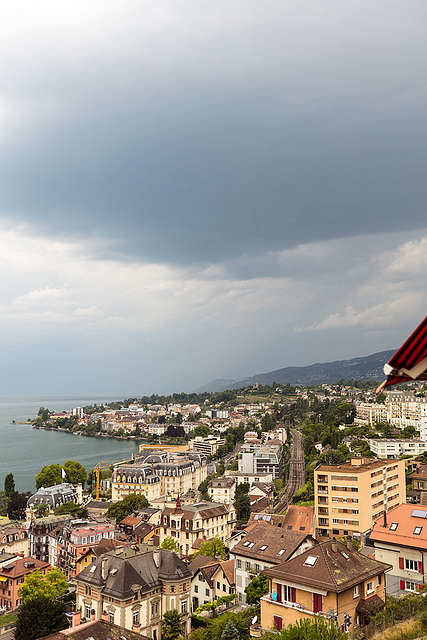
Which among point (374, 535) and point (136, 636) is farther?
point (374, 535)

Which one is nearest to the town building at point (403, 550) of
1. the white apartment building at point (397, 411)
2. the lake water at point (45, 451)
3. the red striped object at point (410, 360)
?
the red striped object at point (410, 360)

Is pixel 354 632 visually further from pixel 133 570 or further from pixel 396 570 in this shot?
pixel 133 570

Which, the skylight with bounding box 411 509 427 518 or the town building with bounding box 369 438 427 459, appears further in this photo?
the town building with bounding box 369 438 427 459

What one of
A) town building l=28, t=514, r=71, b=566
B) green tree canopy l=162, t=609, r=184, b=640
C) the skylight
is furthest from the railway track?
green tree canopy l=162, t=609, r=184, b=640

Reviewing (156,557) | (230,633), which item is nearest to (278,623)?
(230,633)

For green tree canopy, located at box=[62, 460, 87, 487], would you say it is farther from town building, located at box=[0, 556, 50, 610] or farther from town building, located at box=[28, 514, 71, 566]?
town building, located at box=[0, 556, 50, 610]

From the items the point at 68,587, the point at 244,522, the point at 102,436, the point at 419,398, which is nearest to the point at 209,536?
the point at 244,522
